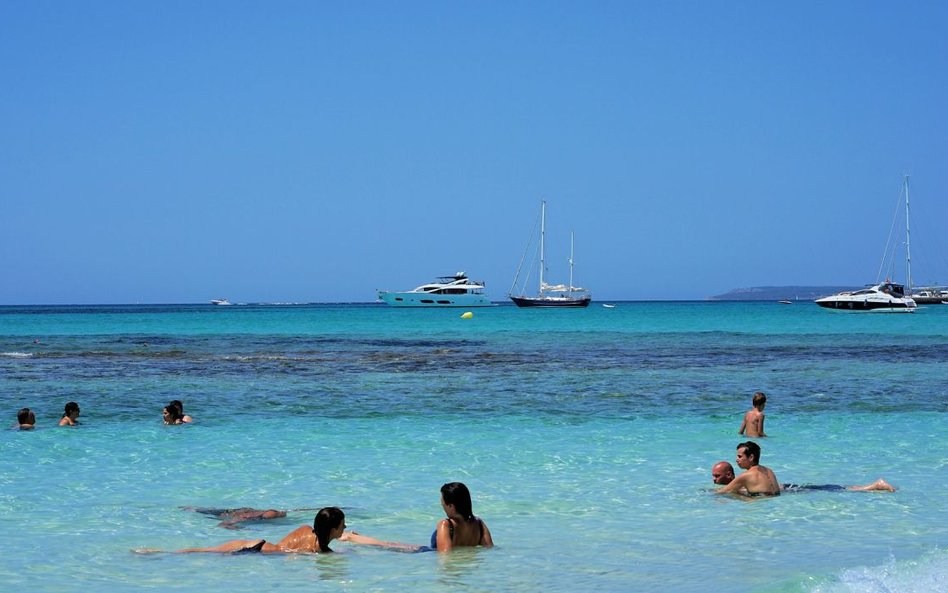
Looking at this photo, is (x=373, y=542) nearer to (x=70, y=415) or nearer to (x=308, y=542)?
(x=308, y=542)

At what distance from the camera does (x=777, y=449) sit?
54.5 ft

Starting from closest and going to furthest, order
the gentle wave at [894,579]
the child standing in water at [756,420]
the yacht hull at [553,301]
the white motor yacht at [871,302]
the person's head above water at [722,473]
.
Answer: the gentle wave at [894,579] → the person's head above water at [722,473] → the child standing in water at [756,420] → the white motor yacht at [871,302] → the yacht hull at [553,301]

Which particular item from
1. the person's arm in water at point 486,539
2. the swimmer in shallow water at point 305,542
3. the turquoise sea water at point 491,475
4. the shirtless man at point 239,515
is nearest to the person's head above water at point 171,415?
the turquoise sea water at point 491,475

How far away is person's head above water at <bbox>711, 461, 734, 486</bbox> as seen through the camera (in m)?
13.3

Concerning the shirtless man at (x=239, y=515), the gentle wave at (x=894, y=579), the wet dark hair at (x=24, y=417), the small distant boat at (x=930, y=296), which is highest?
the small distant boat at (x=930, y=296)

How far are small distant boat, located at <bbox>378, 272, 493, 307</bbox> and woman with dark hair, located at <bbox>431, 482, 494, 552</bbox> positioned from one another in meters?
131

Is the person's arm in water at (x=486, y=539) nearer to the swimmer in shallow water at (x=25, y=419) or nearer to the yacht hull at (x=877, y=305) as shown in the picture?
the swimmer in shallow water at (x=25, y=419)

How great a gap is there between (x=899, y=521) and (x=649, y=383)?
53.9 ft

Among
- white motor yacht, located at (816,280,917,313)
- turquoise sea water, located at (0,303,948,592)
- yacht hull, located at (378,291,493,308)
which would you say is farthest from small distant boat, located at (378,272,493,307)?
turquoise sea water, located at (0,303,948,592)

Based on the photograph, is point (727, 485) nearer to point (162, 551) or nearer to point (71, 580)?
point (162, 551)

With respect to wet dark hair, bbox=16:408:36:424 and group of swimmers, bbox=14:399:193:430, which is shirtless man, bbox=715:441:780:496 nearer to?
group of swimmers, bbox=14:399:193:430

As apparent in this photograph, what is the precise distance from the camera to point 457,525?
9961 millimetres

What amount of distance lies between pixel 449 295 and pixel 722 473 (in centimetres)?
12881

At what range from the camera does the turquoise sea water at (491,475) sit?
369 inches
